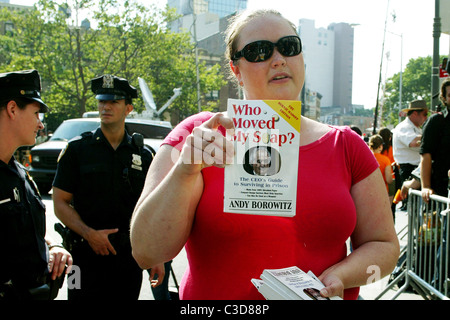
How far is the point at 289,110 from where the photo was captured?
4.41 feet

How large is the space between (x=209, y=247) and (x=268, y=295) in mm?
297

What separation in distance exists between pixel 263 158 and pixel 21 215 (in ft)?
4.44

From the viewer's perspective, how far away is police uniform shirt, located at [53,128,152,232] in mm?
3100

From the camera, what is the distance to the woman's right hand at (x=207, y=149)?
4.19ft

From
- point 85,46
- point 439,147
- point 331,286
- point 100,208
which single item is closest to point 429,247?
point 439,147

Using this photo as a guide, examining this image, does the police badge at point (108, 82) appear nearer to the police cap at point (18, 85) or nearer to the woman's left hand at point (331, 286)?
the police cap at point (18, 85)

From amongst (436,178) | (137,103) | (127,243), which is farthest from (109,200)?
(137,103)

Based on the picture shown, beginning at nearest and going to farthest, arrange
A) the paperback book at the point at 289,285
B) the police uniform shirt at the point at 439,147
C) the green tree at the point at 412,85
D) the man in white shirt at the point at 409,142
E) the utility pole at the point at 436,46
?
1. the paperback book at the point at 289,285
2. the police uniform shirt at the point at 439,147
3. the man in white shirt at the point at 409,142
4. the utility pole at the point at 436,46
5. the green tree at the point at 412,85

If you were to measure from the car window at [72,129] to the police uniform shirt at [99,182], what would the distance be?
7202mm

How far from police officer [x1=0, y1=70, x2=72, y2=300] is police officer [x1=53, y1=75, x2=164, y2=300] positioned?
542mm

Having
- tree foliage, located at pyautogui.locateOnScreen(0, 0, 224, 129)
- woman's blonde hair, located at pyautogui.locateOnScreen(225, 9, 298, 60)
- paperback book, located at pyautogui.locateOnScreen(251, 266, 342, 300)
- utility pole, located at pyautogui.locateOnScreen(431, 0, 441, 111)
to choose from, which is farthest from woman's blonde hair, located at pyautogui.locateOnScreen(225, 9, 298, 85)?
tree foliage, located at pyautogui.locateOnScreen(0, 0, 224, 129)

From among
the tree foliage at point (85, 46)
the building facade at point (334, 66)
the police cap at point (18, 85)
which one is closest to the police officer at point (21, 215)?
the police cap at point (18, 85)

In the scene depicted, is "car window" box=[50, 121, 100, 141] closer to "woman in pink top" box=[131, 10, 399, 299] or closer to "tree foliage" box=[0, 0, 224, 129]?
"woman in pink top" box=[131, 10, 399, 299]

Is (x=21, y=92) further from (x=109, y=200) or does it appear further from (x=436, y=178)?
(x=436, y=178)
